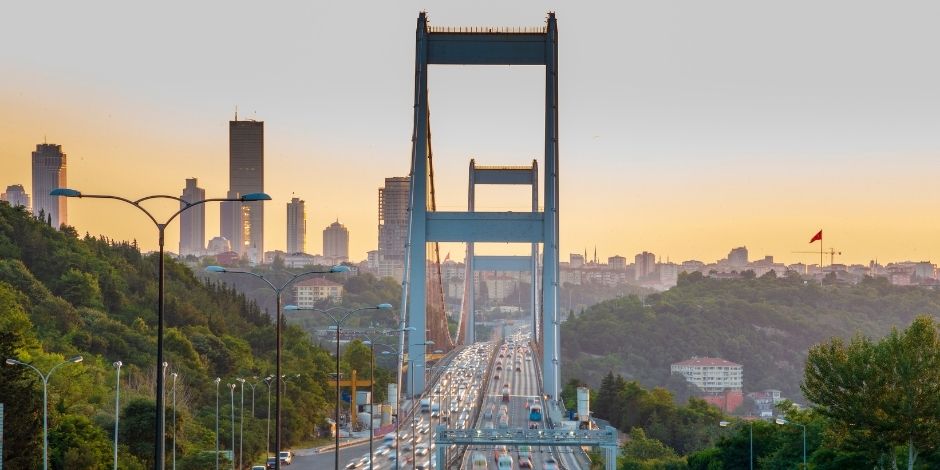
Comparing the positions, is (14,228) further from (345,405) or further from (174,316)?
(345,405)

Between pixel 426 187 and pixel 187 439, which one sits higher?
pixel 426 187

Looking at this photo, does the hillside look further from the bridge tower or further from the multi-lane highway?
the bridge tower

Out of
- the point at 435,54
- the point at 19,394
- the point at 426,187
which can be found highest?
the point at 435,54

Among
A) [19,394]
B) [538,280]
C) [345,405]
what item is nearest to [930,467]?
[19,394]

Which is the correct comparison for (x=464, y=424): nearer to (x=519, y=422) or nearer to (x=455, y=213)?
(x=519, y=422)

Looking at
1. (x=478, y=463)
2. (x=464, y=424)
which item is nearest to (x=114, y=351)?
(x=464, y=424)
